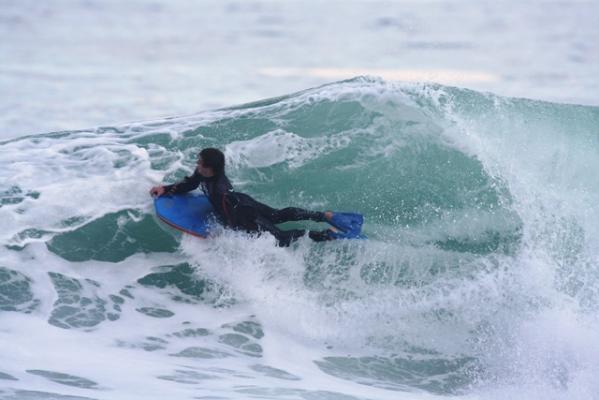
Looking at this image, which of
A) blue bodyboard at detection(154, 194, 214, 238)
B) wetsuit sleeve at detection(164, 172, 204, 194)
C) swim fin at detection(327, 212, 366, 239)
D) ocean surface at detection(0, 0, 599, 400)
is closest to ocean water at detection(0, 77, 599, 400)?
ocean surface at detection(0, 0, 599, 400)

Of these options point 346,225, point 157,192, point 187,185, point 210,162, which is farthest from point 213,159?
point 346,225

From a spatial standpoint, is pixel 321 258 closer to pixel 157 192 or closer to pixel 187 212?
pixel 187 212

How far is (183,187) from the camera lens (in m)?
8.36

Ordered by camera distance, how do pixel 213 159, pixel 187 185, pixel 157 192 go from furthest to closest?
pixel 157 192 < pixel 187 185 < pixel 213 159

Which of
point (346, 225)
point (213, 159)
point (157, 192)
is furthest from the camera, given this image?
point (157, 192)

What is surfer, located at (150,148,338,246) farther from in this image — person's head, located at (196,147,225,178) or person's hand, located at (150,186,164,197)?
person's hand, located at (150,186,164,197)

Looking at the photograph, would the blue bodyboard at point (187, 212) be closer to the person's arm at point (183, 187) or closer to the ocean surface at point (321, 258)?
the person's arm at point (183, 187)

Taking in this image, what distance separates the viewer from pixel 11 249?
8531mm

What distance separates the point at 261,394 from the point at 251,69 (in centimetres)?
1356

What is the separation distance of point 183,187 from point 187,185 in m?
0.06

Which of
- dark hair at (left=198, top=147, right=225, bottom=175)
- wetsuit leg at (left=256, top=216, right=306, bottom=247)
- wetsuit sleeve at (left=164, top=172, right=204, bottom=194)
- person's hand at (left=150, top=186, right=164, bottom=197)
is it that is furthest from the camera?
person's hand at (left=150, top=186, right=164, bottom=197)

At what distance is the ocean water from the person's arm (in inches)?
23.2

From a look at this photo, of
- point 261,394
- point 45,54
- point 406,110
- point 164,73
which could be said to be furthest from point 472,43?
point 261,394

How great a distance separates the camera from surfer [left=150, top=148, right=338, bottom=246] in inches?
315
